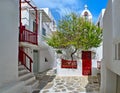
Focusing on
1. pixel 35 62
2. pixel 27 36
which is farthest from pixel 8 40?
pixel 35 62

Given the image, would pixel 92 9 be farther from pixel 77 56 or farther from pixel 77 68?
pixel 77 68

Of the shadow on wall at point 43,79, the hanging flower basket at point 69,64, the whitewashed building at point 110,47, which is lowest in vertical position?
the shadow on wall at point 43,79

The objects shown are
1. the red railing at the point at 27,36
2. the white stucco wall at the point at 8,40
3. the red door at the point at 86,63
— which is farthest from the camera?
the red door at the point at 86,63

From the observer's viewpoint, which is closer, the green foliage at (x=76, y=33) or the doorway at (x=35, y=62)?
the green foliage at (x=76, y=33)

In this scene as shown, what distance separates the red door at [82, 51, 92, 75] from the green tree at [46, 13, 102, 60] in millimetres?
924

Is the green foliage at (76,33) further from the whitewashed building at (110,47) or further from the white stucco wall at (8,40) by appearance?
the white stucco wall at (8,40)

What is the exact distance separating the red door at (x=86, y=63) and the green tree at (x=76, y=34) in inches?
36.4

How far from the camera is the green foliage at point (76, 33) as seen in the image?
19.1 m

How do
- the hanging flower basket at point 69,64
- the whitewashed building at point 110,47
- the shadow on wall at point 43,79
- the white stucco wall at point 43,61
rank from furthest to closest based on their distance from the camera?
the white stucco wall at point 43,61 < the hanging flower basket at point 69,64 < the shadow on wall at point 43,79 < the whitewashed building at point 110,47

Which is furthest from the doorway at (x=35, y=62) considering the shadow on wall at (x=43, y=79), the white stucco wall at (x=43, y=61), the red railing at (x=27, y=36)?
the red railing at (x=27, y=36)

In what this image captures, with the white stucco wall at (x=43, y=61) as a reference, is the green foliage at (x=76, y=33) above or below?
above

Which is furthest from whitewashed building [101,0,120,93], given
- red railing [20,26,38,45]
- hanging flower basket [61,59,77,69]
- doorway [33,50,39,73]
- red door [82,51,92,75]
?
doorway [33,50,39,73]

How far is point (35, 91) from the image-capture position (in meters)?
11.4

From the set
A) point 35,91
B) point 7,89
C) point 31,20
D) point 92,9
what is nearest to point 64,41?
point 31,20
